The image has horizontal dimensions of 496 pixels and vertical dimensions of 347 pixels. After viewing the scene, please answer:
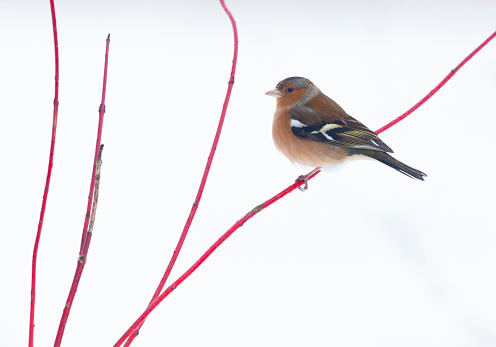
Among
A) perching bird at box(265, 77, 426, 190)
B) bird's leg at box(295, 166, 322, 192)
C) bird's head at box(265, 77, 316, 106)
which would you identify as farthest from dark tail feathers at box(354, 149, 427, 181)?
bird's head at box(265, 77, 316, 106)

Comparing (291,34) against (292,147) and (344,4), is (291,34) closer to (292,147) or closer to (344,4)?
(344,4)

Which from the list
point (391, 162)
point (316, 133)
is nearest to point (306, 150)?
point (316, 133)

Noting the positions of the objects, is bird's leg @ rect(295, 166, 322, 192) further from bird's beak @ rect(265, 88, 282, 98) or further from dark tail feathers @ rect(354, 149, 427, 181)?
bird's beak @ rect(265, 88, 282, 98)

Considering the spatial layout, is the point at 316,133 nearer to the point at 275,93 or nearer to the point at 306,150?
the point at 306,150

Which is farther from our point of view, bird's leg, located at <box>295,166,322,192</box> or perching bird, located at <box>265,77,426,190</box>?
perching bird, located at <box>265,77,426,190</box>

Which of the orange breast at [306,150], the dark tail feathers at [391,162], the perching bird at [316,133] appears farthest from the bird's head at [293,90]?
the dark tail feathers at [391,162]

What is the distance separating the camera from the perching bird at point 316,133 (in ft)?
5.95

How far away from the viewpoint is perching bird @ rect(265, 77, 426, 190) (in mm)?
1812

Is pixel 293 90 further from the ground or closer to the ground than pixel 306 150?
further from the ground

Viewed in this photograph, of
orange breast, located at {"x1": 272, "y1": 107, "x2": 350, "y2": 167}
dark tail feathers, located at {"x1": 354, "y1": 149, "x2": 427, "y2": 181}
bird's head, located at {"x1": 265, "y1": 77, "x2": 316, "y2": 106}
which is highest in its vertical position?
bird's head, located at {"x1": 265, "y1": 77, "x2": 316, "y2": 106}

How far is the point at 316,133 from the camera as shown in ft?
6.20

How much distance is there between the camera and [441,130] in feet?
13.2

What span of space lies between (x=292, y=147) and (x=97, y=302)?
51.8 inches

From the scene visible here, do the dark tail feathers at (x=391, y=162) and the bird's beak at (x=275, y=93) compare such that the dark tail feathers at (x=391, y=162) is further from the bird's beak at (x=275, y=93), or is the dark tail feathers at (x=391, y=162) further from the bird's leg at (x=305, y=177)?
the bird's beak at (x=275, y=93)
